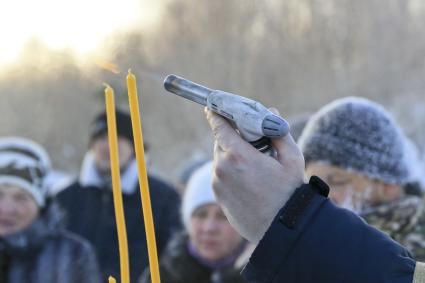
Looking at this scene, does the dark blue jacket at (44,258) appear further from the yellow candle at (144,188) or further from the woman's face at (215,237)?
the yellow candle at (144,188)

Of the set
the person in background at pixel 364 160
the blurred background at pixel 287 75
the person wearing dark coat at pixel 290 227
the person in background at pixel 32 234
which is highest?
the blurred background at pixel 287 75

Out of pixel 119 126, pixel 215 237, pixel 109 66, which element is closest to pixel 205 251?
pixel 215 237

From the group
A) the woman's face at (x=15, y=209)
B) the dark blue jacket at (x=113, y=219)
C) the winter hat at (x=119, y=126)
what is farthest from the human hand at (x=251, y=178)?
the winter hat at (x=119, y=126)

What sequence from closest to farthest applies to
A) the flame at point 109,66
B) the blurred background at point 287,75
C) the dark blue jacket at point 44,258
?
the flame at point 109,66 < the dark blue jacket at point 44,258 < the blurred background at point 287,75

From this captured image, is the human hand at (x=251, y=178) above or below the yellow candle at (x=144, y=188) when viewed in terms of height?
above

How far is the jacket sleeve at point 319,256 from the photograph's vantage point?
104 centimetres

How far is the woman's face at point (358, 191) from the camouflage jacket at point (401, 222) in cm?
4

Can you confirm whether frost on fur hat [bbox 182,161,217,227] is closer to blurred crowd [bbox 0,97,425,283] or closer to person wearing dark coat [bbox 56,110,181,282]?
blurred crowd [bbox 0,97,425,283]

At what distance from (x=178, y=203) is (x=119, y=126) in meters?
0.57

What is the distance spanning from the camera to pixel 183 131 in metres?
19.8

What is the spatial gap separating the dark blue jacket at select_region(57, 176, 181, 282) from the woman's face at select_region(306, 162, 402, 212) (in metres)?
1.73

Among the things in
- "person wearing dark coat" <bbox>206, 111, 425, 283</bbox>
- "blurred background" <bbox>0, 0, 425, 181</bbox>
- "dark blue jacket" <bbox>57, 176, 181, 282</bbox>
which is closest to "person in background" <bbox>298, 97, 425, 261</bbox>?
"person wearing dark coat" <bbox>206, 111, 425, 283</bbox>

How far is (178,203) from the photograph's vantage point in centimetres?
410

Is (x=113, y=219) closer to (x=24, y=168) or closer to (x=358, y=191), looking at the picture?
(x=24, y=168)
